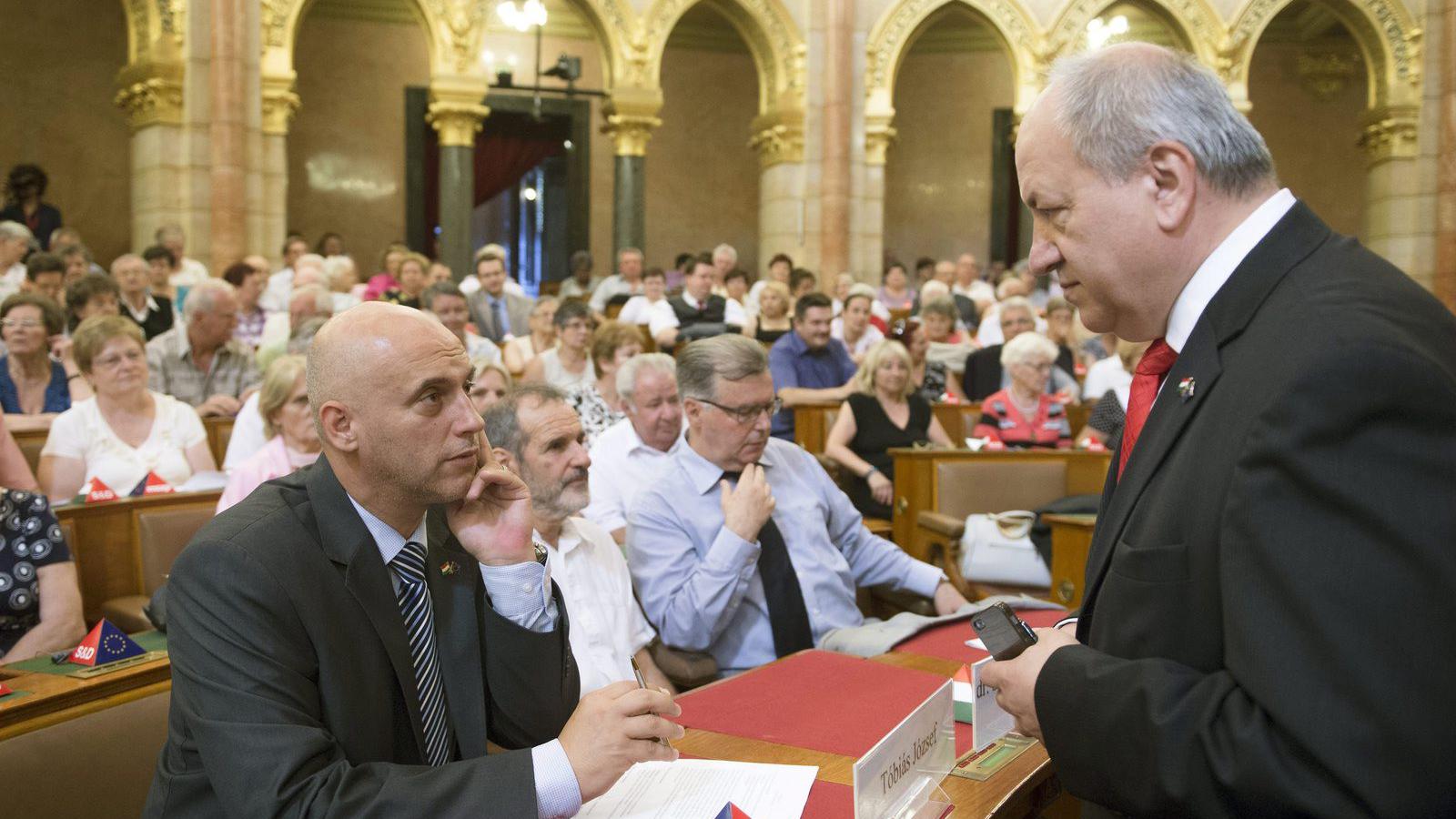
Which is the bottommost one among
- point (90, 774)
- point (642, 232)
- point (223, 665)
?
point (90, 774)

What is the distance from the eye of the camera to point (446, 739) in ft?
5.21

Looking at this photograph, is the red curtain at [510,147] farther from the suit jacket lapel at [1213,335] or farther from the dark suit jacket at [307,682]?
the suit jacket lapel at [1213,335]

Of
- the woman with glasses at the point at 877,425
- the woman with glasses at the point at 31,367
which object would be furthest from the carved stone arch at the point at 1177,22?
the woman with glasses at the point at 31,367

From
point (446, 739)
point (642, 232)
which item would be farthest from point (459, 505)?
point (642, 232)

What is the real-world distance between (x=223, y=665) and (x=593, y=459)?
9.19ft

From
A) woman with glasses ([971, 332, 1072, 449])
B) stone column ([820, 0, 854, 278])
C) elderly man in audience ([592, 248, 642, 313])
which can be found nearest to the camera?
woman with glasses ([971, 332, 1072, 449])

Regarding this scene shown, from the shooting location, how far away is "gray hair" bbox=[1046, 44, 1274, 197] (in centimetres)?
128

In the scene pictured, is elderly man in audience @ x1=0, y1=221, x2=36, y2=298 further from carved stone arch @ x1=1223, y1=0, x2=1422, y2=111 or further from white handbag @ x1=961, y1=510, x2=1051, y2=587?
carved stone arch @ x1=1223, y1=0, x2=1422, y2=111

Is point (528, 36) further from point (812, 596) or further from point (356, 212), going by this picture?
point (812, 596)

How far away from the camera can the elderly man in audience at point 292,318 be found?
5.96 metres

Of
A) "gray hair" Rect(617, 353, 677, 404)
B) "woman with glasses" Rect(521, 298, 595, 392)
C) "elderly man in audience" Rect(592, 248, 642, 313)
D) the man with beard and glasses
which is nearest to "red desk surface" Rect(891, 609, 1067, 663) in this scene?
the man with beard and glasses

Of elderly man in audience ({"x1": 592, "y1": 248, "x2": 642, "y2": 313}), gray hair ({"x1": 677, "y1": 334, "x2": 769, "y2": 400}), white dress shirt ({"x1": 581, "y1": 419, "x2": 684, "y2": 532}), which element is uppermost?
elderly man in audience ({"x1": 592, "y1": 248, "x2": 642, "y2": 313})

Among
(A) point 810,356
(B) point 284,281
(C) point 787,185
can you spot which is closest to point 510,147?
(C) point 787,185

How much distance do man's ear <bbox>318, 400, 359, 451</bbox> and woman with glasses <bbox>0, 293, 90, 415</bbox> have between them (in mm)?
4093
